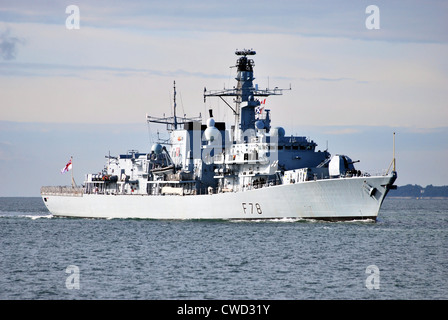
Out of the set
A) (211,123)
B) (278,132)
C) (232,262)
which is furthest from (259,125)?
(232,262)

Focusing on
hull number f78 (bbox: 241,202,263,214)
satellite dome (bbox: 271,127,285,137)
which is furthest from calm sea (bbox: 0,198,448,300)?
satellite dome (bbox: 271,127,285,137)

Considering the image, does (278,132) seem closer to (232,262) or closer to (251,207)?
(251,207)

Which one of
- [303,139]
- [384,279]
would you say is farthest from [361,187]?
[384,279]

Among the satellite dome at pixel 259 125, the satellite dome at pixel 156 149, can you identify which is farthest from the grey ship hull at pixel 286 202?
the satellite dome at pixel 259 125

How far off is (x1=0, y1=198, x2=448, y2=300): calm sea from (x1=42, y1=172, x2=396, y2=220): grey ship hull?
961mm

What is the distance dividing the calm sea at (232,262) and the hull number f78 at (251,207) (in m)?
0.87

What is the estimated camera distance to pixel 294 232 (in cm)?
4328

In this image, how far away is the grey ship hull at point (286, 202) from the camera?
44.8 metres

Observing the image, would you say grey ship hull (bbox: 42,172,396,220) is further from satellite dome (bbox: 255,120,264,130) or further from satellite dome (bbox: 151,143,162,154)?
satellite dome (bbox: 255,120,264,130)

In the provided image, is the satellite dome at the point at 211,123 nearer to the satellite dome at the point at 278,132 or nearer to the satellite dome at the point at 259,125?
the satellite dome at the point at 259,125
